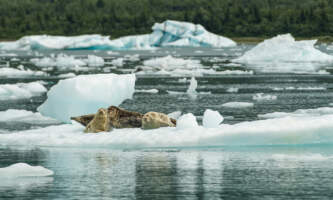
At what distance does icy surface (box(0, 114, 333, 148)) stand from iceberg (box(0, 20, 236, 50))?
215ft

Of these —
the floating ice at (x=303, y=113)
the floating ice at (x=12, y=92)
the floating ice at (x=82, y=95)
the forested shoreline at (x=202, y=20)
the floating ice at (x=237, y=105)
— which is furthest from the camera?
the forested shoreline at (x=202, y=20)

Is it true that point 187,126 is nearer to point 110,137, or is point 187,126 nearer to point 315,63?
point 110,137

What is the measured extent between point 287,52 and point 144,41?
115 ft

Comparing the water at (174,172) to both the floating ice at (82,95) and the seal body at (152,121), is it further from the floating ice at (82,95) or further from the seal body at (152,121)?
the seal body at (152,121)

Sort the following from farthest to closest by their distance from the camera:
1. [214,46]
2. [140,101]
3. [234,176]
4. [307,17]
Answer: [307,17] → [214,46] → [140,101] → [234,176]

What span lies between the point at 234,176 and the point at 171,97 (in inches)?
646

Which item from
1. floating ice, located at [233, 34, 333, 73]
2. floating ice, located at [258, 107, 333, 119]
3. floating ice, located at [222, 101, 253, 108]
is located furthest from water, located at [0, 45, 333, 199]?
floating ice, located at [233, 34, 333, 73]

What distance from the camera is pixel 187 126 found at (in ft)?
51.2

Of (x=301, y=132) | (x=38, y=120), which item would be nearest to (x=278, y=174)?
(x=301, y=132)

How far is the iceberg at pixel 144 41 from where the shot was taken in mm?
82625

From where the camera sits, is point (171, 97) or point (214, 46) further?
point (214, 46)

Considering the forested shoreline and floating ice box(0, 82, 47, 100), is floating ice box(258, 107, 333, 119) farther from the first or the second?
the forested shoreline

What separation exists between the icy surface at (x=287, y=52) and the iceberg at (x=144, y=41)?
2517cm

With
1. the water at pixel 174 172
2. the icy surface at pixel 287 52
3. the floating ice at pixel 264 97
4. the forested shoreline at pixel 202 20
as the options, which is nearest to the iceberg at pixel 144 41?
the forested shoreline at pixel 202 20
